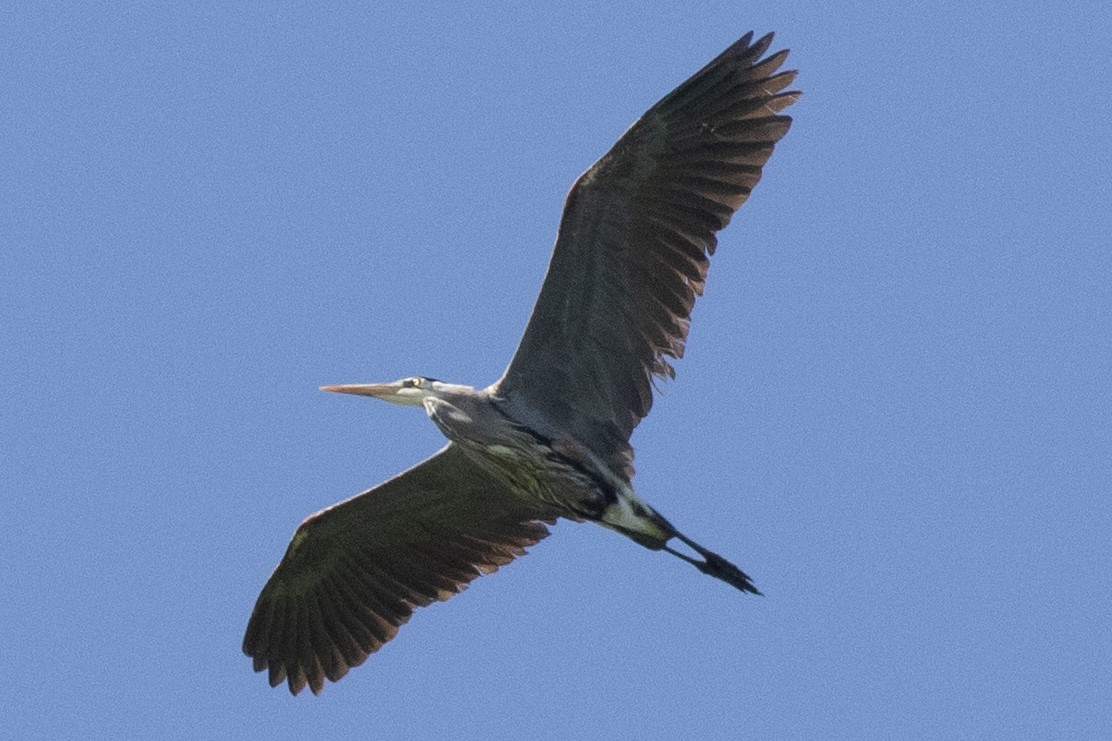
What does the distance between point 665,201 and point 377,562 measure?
3706mm

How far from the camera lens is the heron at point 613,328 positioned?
12.1 meters

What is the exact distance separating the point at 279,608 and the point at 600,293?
150 inches

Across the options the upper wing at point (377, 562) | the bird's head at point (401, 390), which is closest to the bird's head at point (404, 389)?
the bird's head at point (401, 390)

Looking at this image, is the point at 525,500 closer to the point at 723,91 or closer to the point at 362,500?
the point at 362,500

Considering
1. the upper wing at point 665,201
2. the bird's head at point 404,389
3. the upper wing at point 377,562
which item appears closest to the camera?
the upper wing at point 665,201

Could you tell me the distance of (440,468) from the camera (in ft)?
43.7

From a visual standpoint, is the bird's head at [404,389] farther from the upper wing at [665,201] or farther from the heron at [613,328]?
the upper wing at [665,201]

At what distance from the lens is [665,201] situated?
1216cm

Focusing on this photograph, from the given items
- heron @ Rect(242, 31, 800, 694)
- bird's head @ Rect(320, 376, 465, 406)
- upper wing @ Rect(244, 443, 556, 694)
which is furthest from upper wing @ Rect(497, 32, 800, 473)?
upper wing @ Rect(244, 443, 556, 694)

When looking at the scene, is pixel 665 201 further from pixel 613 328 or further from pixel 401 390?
pixel 401 390

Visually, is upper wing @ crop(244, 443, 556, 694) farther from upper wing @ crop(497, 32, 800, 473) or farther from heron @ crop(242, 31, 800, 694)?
upper wing @ crop(497, 32, 800, 473)

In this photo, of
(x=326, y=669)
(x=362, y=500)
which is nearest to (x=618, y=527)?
(x=362, y=500)

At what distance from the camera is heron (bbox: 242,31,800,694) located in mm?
12117

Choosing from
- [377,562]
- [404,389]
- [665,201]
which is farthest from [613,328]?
[377,562]
